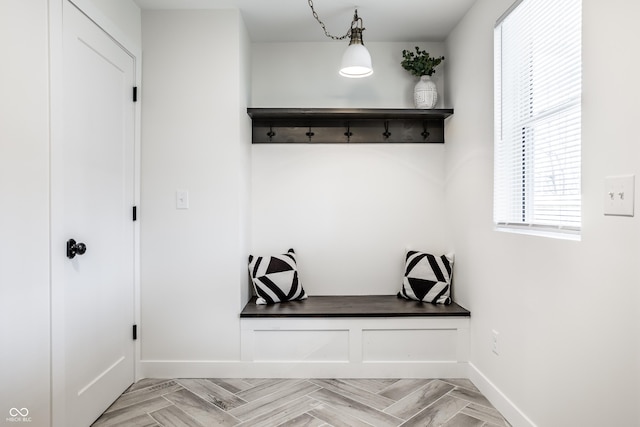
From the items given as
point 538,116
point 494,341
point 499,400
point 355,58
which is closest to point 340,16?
point 355,58

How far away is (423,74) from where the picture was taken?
287 cm

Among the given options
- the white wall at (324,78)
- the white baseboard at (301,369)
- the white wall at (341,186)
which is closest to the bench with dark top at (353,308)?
the white wall at (341,186)

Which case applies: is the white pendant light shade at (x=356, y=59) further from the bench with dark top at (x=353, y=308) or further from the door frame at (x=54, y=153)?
the bench with dark top at (x=353, y=308)

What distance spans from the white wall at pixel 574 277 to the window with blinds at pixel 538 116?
8 cm

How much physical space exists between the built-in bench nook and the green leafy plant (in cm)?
174

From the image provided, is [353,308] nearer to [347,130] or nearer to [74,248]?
[347,130]

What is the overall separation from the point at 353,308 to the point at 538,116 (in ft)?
5.22

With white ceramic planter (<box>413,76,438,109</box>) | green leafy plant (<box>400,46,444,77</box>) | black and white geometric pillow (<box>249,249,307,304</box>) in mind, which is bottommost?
black and white geometric pillow (<box>249,249,307,304</box>)

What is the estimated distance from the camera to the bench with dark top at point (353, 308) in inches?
97.9

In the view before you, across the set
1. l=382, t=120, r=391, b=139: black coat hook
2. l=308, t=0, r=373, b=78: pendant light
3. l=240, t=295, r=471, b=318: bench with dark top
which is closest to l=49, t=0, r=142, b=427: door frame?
l=240, t=295, r=471, b=318: bench with dark top

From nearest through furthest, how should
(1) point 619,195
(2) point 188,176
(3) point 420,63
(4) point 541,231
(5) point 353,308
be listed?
1. (1) point 619,195
2. (4) point 541,231
3. (2) point 188,176
4. (5) point 353,308
5. (3) point 420,63

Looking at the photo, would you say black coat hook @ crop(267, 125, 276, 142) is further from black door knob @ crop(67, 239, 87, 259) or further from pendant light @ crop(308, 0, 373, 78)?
black door knob @ crop(67, 239, 87, 259)

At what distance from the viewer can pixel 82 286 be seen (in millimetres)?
1880

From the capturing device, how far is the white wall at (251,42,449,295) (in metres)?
3.00
